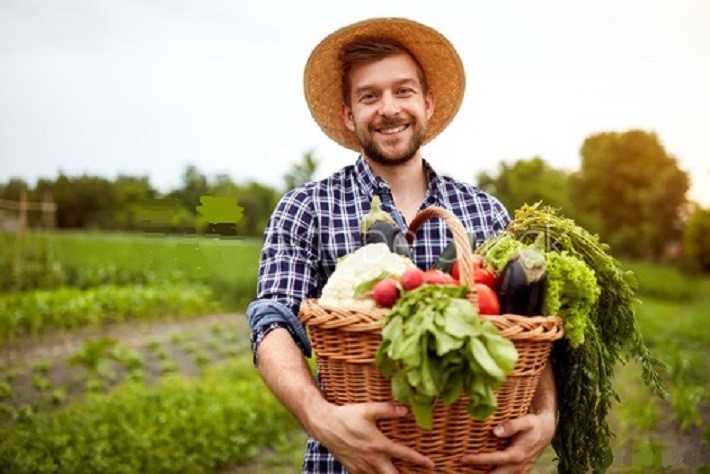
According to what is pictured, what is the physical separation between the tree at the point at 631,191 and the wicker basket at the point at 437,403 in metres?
20.9

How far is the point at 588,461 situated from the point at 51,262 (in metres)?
11.5

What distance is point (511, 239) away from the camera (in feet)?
6.86

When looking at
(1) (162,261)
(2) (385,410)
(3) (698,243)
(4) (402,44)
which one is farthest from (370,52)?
(3) (698,243)

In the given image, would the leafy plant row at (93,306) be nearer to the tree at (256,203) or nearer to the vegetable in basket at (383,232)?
the tree at (256,203)

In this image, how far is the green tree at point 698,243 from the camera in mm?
19891

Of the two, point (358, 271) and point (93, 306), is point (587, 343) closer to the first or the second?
point (358, 271)

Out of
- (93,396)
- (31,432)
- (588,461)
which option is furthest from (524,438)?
(93,396)

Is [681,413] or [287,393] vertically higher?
[287,393]

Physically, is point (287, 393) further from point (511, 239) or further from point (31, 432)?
point (31, 432)

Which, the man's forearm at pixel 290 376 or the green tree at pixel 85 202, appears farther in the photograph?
the green tree at pixel 85 202

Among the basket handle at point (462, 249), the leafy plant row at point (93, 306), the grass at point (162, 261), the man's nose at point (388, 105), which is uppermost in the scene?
the man's nose at point (388, 105)

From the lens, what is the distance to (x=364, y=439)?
1837 millimetres

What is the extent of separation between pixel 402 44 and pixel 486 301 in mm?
1168

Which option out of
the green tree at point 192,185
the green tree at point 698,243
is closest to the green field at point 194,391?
the green tree at point 192,185
